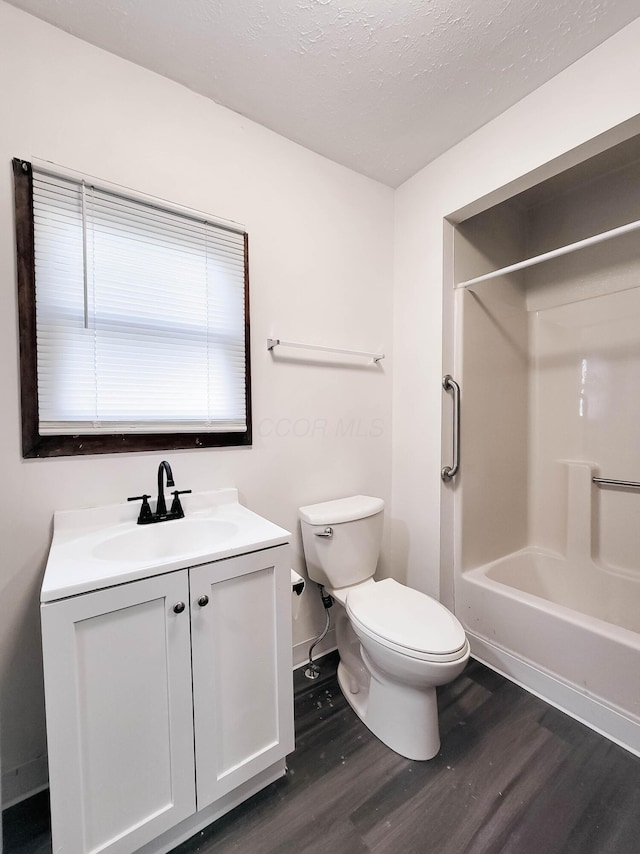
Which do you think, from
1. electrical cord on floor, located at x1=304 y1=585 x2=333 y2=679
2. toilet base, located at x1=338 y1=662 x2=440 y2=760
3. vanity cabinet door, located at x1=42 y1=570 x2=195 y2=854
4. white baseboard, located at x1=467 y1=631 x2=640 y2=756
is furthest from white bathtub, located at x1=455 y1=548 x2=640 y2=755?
vanity cabinet door, located at x1=42 y1=570 x2=195 y2=854

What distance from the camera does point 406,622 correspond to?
4.30ft

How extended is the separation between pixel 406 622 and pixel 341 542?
0.41 meters

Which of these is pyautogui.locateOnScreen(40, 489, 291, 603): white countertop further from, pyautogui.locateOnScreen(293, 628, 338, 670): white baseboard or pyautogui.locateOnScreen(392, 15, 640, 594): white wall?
pyautogui.locateOnScreen(392, 15, 640, 594): white wall

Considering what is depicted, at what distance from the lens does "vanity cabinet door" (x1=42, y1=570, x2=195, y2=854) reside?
2.68 ft

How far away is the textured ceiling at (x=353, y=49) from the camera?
113 cm

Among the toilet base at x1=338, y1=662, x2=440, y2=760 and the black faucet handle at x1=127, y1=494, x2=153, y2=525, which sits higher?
the black faucet handle at x1=127, y1=494, x2=153, y2=525

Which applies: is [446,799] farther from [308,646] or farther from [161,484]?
[161,484]

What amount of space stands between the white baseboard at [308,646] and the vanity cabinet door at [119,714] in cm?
78

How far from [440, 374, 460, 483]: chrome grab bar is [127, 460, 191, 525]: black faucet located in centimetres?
124

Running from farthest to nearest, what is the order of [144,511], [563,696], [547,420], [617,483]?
[547,420]
[617,483]
[563,696]
[144,511]

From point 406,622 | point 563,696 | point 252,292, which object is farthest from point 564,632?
point 252,292

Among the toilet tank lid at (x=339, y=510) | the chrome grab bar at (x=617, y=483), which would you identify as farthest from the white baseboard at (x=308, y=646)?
the chrome grab bar at (x=617, y=483)

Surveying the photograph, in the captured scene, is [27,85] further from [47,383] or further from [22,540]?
[22,540]

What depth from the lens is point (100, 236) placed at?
1248 mm
